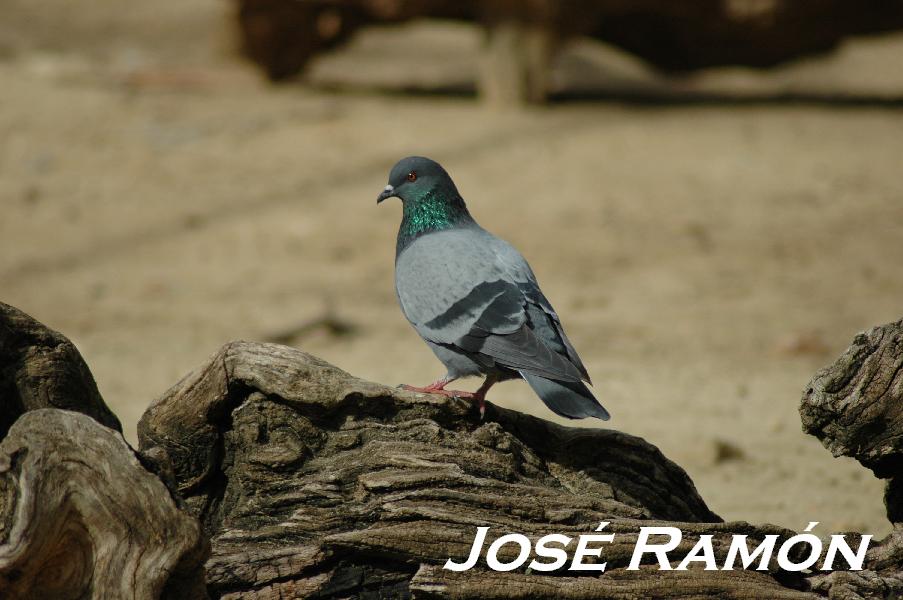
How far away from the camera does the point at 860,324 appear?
704 centimetres

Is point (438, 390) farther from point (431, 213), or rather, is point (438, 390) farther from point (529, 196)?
point (529, 196)

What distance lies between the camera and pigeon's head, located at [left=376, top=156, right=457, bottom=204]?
403 centimetres

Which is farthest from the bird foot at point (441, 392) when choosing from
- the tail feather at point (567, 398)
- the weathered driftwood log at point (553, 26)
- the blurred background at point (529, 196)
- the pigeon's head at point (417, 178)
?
the weathered driftwood log at point (553, 26)

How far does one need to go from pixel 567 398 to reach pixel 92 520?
1.34 m

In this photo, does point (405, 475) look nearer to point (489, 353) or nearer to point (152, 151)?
point (489, 353)

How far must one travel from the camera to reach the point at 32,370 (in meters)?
3.09

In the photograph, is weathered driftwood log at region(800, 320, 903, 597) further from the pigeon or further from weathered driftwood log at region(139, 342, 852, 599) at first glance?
the pigeon

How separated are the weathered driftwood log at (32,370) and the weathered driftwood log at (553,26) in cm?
747

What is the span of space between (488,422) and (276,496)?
657mm

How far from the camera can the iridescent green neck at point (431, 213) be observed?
13.2 ft

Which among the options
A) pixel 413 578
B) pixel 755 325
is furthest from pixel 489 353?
pixel 755 325

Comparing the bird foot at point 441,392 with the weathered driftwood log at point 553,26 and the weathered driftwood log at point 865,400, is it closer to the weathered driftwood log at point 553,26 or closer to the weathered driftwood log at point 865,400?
the weathered driftwood log at point 865,400

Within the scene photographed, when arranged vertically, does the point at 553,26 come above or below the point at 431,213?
above

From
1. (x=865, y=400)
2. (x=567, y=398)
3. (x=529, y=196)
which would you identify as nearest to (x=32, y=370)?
(x=567, y=398)
